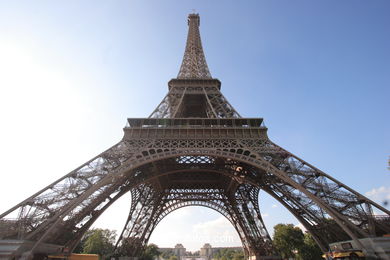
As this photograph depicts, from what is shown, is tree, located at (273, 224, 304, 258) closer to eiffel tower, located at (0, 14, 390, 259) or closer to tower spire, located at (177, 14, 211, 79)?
eiffel tower, located at (0, 14, 390, 259)

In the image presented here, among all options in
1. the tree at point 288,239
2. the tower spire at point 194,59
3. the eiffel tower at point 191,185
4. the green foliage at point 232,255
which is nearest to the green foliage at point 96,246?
the eiffel tower at point 191,185

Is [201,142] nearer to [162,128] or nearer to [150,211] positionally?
[162,128]

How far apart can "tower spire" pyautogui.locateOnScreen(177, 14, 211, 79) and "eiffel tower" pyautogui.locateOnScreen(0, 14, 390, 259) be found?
10.3 inches

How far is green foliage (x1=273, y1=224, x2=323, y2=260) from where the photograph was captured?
1415 inches

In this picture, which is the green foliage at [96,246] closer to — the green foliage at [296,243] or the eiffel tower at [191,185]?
the eiffel tower at [191,185]

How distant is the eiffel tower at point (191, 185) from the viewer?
13.1 meters

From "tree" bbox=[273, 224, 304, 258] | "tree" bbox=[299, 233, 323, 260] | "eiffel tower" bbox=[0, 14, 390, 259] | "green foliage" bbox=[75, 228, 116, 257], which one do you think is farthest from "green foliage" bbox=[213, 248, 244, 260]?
"eiffel tower" bbox=[0, 14, 390, 259]

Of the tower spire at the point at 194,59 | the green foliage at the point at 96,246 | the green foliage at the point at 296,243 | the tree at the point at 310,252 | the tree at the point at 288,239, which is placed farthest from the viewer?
the green foliage at the point at 96,246

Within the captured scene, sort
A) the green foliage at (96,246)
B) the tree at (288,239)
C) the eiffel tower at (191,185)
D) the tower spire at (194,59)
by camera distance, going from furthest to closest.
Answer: the green foliage at (96,246), the tree at (288,239), the tower spire at (194,59), the eiffel tower at (191,185)

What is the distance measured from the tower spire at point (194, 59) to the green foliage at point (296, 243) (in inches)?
1123

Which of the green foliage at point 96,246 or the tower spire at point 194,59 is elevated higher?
the tower spire at point 194,59

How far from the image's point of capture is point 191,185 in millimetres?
30281

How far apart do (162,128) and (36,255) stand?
11.2 metres

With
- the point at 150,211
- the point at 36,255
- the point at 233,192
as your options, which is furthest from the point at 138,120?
the point at 233,192
